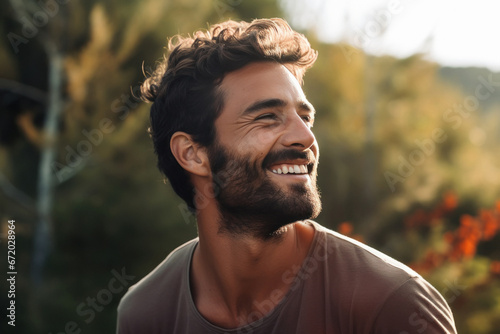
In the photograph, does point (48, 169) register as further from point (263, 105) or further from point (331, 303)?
point (331, 303)

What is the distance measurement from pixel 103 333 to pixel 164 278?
420 cm

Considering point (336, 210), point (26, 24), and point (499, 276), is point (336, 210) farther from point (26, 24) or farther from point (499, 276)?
point (26, 24)

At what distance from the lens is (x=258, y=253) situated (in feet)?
8.45

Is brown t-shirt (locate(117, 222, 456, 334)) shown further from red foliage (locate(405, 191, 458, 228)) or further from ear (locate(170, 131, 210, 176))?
red foliage (locate(405, 191, 458, 228))

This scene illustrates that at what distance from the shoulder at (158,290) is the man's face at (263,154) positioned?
14.9 inches

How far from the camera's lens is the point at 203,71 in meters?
2.81

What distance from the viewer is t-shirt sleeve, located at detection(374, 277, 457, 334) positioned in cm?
208

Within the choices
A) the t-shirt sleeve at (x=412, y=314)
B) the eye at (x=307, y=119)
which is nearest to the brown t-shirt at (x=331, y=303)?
the t-shirt sleeve at (x=412, y=314)

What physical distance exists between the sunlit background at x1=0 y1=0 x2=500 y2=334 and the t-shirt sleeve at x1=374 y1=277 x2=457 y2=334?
4238mm

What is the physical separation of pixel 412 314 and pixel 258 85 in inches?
47.6

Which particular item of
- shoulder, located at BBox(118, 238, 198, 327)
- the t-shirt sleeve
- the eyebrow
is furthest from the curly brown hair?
the t-shirt sleeve

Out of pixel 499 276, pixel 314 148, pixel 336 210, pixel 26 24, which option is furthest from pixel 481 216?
pixel 26 24

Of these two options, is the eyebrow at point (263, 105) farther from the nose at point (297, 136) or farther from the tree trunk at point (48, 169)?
the tree trunk at point (48, 169)

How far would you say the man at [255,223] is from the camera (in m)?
2.25
